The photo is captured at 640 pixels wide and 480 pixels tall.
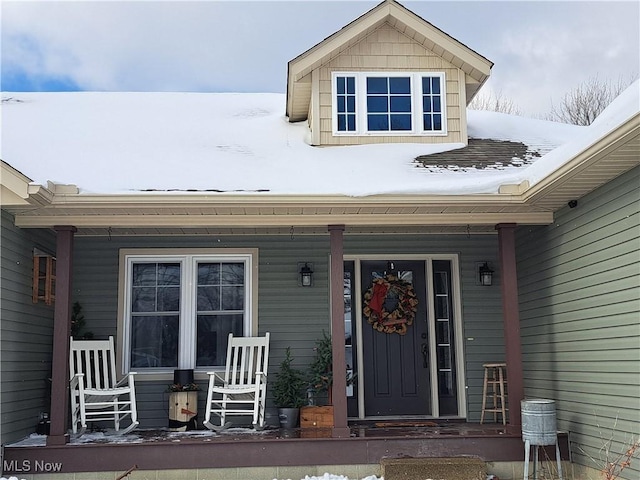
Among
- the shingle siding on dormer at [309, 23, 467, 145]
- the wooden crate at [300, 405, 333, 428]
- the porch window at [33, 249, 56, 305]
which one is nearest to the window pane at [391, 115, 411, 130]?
the shingle siding on dormer at [309, 23, 467, 145]

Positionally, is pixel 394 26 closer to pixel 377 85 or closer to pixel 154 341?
pixel 377 85

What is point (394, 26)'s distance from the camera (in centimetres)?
784

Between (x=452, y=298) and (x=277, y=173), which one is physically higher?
(x=277, y=173)

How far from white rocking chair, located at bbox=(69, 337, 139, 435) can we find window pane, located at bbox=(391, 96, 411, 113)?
12.7 feet

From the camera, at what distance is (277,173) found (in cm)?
642

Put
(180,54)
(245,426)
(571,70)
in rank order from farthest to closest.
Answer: (571,70), (180,54), (245,426)

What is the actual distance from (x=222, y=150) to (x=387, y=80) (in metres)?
2.04

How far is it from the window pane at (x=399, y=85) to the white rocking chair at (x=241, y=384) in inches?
121

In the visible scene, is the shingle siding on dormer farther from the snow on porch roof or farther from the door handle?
the door handle

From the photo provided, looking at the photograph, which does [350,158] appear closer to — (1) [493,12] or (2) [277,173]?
(2) [277,173]

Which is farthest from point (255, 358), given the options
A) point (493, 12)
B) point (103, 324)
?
point (493, 12)

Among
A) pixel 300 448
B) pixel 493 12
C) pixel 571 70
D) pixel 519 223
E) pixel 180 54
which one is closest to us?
pixel 300 448

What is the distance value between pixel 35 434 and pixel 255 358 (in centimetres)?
220

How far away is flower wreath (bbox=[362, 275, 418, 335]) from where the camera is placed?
25.0 feet
